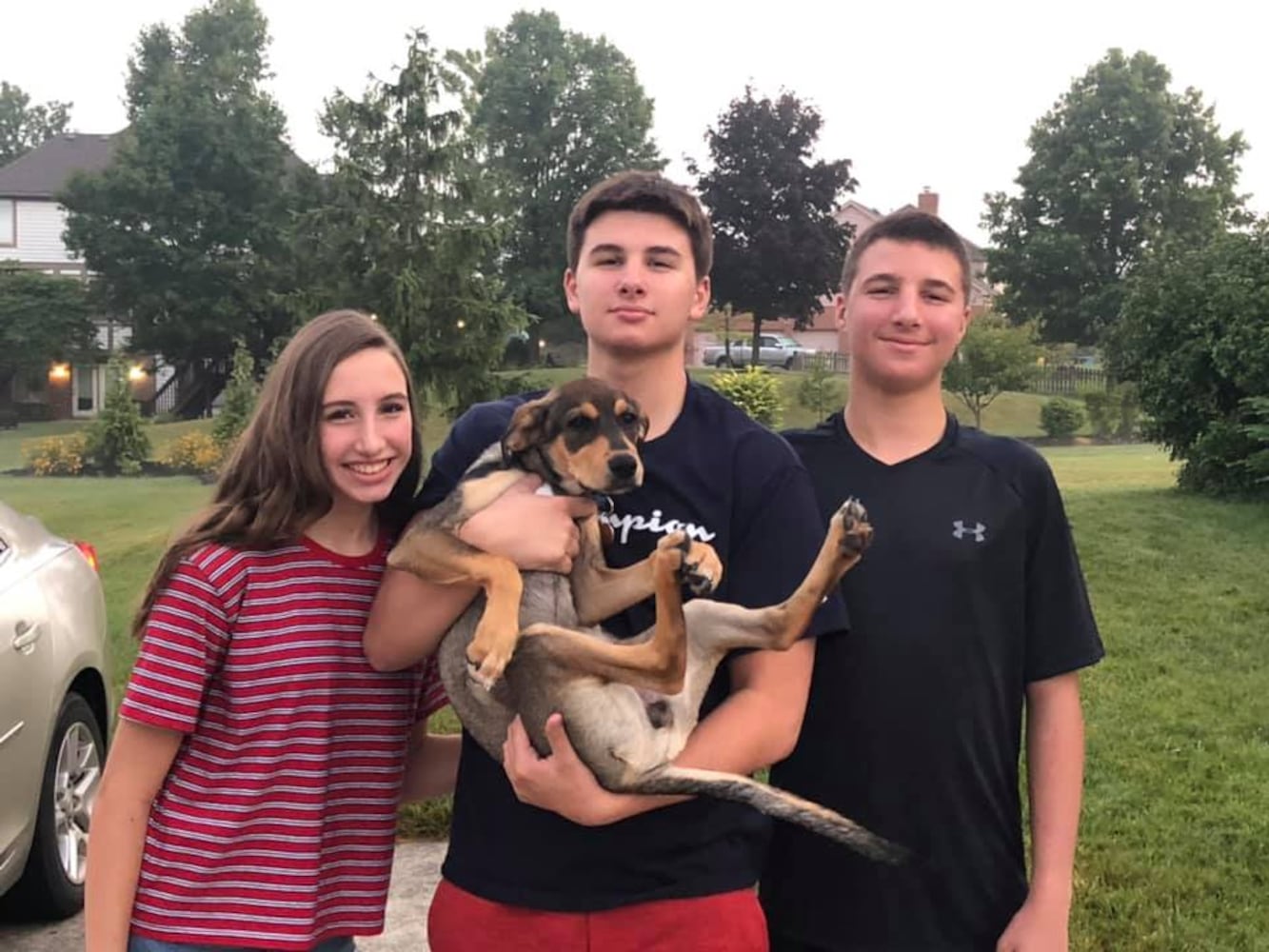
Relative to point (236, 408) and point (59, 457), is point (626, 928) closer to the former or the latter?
point (236, 408)

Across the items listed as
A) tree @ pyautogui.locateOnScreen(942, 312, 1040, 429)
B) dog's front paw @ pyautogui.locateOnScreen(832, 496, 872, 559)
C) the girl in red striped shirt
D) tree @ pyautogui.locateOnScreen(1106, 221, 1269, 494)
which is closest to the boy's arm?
dog's front paw @ pyautogui.locateOnScreen(832, 496, 872, 559)

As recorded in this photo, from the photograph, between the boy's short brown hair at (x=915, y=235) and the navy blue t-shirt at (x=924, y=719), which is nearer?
the navy blue t-shirt at (x=924, y=719)

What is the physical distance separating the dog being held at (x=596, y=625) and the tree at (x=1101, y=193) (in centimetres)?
4558

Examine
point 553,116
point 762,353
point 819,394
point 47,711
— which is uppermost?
point 553,116

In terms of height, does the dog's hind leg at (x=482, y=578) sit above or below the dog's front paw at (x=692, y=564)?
below

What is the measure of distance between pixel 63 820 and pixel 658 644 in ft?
11.7

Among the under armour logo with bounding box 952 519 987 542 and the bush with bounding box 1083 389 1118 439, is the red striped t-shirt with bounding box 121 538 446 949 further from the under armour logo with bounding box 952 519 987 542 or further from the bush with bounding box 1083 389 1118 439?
the bush with bounding box 1083 389 1118 439

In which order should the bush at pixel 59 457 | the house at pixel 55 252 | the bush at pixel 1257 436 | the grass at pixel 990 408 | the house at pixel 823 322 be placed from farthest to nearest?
1. the house at pixel 823 322
2. the house at pixel 55 252
3. the grass at pixel 990 408
4. the bush at pixel 59 457
5. the bush at pixel 1257 436

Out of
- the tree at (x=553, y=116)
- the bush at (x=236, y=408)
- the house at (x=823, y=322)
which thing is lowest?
the bush at (x=236, y=408)

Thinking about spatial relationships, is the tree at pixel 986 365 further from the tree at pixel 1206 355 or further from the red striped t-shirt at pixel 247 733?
the red striped t-shirt at pixel 247 733

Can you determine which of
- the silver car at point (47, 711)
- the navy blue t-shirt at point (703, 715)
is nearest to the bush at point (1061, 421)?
the silver car at point (47, 711)

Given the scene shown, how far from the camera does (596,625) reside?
231 cm

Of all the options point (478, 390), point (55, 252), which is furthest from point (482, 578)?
point (55, 252)

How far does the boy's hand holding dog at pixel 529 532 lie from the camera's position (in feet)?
7.16
